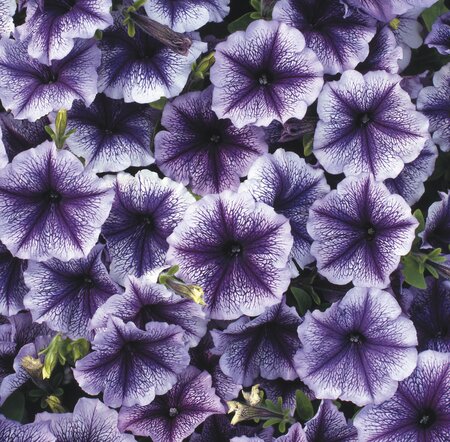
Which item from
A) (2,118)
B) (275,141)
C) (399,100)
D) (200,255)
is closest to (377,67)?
(399,100)

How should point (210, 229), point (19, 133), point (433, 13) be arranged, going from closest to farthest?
point (210, 229) < point (19, 133) < point (433, 13)

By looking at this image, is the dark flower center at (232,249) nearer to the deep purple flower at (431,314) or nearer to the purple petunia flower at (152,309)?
the purple petunia flower at (152,309)

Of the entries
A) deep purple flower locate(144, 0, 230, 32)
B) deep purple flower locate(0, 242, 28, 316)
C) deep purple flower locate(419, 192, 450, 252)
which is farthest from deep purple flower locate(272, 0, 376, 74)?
deep purple flower locate(0, 242, 28, 316)

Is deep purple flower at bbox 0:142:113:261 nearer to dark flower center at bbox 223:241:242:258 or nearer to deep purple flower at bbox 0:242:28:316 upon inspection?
deep purple flower at bbox 0:242:28:316

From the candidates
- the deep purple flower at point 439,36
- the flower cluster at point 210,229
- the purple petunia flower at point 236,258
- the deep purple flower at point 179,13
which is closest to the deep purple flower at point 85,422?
the flower cluster at point 210,229

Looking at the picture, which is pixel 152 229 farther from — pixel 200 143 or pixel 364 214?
pixel 364 214

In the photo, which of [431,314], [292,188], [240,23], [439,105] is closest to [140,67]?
[240,23]

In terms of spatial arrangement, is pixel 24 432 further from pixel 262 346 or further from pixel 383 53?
pixel 383 53
